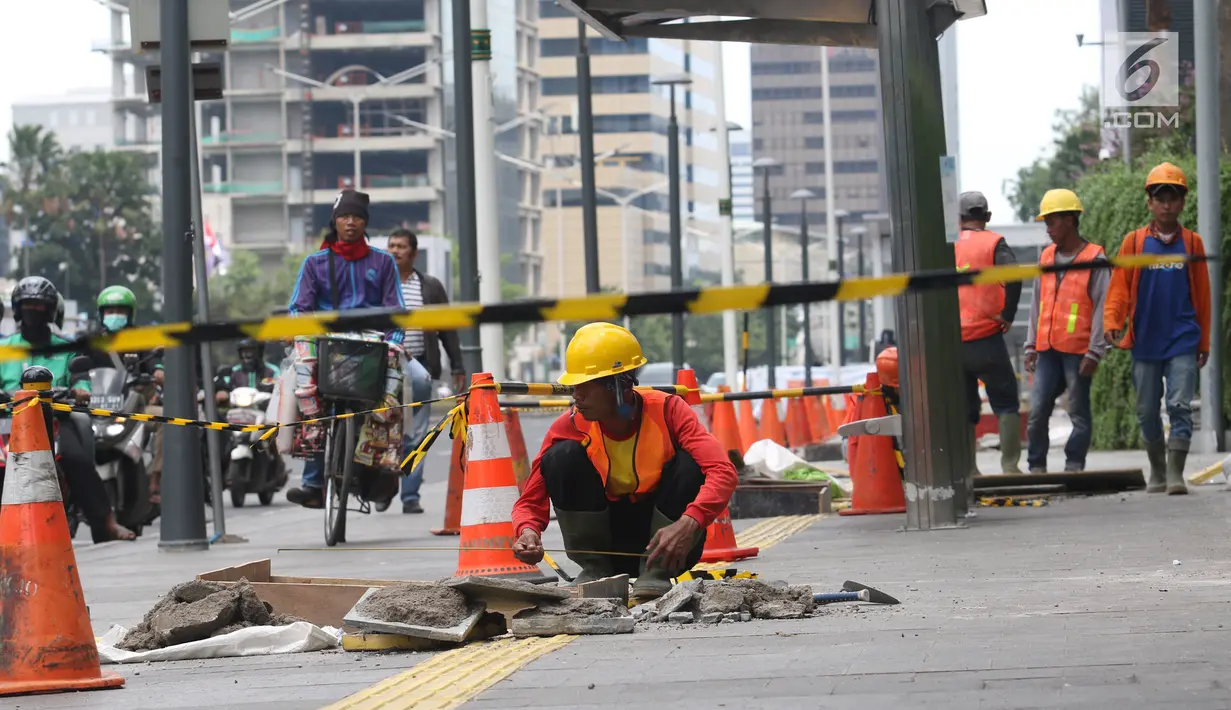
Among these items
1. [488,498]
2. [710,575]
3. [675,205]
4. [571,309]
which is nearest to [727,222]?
[675,205]

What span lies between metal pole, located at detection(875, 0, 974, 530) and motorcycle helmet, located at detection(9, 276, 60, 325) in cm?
550

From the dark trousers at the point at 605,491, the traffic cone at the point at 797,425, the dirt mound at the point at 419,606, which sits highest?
the dark trousers at the point at 605,491

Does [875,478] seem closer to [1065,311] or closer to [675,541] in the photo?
[1065,311]

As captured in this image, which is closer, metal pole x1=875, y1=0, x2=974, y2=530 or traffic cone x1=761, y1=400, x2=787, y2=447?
metal pole x1=875, y1=0, x2=974, y2=530

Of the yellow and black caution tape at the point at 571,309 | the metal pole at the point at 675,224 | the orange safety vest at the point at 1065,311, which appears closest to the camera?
the yellow and black caution tape at the point at 571,309

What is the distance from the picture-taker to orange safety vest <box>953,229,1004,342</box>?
13.9 metres

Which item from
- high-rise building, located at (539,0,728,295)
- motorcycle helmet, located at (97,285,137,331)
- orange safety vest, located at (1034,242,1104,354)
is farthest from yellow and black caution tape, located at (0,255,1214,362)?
high-rise building, located at (539,0,728,295)

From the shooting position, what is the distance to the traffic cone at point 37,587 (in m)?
6.54

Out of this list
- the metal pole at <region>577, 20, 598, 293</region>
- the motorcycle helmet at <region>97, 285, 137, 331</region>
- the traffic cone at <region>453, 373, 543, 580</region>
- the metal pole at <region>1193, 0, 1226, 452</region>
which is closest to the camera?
the traffic cone at <region>453, 373, 543, 580</region>

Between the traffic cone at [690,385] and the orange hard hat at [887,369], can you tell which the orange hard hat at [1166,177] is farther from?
the traffic cone at [690,385]

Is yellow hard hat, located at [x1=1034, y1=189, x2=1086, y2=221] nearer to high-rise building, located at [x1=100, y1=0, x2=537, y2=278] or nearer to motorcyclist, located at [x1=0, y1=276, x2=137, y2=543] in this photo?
motorcyclist, located at [x1=0, y1=276, x2=137, y2=543]

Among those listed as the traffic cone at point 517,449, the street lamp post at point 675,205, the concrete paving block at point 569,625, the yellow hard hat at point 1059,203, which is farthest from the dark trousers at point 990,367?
the street lamp post at point 675,205

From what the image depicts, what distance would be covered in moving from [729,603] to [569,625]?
617 mm

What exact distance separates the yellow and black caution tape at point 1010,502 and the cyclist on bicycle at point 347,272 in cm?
396
